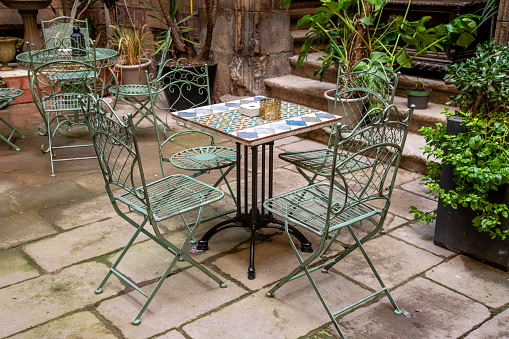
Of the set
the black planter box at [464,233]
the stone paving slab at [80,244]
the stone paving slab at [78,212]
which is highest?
the black planter box at [464,233]

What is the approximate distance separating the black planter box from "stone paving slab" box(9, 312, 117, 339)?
213cm

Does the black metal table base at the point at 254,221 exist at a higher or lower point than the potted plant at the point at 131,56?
lower

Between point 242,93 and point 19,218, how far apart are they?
133 inches

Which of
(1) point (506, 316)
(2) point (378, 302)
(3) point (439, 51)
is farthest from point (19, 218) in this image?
(3) point (439, 51)

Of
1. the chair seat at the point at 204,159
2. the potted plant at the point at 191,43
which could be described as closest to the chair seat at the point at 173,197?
the chair seat at the point at 204,159

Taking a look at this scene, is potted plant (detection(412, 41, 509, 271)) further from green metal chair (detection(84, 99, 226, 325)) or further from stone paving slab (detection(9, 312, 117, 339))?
stone paving slab (detection(9, 312, 117, 339))

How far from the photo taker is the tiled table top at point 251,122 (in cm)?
309

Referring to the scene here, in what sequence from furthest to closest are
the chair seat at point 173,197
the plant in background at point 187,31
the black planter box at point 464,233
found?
the plant in background at point 187,31 < the black planter box at point 464,233 < the chair seat at point 173,197

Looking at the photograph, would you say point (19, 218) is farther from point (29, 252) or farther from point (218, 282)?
point (218, 282)

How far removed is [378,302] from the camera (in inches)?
118

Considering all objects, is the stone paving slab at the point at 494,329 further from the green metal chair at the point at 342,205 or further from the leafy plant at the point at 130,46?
the leafy plant at the point at 130,46

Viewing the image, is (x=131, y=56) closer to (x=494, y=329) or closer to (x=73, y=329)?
(x=73, y=329)

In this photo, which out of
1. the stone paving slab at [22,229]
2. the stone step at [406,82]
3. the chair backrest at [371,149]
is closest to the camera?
the chair backrest at [371,149]

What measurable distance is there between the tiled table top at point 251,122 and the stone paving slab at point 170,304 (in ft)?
2.77
